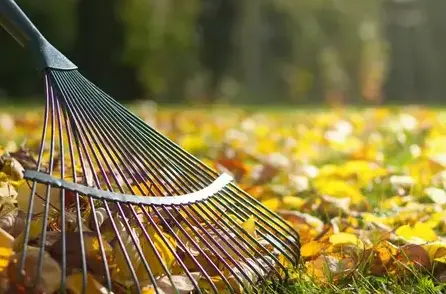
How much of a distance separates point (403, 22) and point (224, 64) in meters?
9.08

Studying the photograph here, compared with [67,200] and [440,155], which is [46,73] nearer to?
[67,200]

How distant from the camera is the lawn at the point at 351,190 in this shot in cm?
182

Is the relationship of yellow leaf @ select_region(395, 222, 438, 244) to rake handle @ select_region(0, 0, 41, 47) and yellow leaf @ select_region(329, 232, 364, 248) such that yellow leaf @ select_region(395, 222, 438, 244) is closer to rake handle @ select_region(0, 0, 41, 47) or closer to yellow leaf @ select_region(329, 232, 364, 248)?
yellow leaf @ select_region(329, 232, 364, 248)

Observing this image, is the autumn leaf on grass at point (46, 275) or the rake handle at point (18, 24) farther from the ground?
the rake handle at point (18, 24)

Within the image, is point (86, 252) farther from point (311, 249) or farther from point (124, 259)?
point (311, 249)

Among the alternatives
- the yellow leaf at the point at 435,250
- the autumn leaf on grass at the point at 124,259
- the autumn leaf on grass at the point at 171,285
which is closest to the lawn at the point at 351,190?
the yellow leaf at the point at 435,250

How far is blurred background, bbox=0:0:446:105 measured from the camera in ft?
40.0

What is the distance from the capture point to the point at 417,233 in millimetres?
2002

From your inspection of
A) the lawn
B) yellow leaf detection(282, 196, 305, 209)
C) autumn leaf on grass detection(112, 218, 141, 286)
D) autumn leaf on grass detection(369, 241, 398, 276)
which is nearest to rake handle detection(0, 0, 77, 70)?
autumn leaf on grass detection(112, 218, 141, 286)

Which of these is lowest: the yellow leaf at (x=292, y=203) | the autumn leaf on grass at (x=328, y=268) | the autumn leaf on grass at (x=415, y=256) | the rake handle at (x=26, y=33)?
the yellow leaf at (x=292, y=203)

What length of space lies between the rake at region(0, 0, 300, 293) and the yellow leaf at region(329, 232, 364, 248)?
0.40ft

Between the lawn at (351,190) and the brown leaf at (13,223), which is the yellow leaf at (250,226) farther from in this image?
the brown leaf at (13,223)

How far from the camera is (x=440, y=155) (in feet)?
10.7

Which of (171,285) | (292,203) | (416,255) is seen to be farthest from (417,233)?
(171,285)
